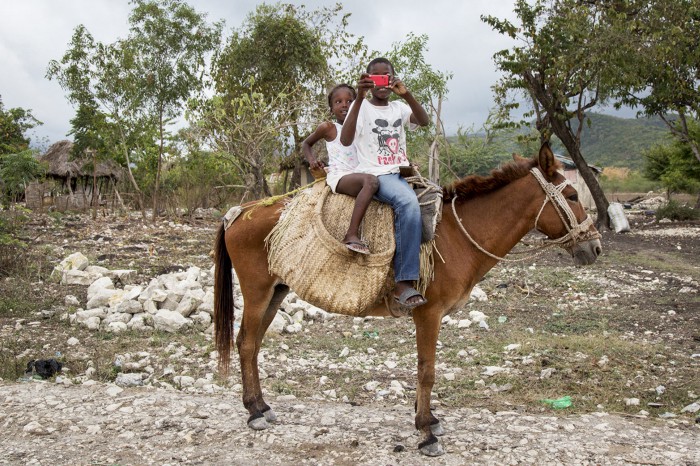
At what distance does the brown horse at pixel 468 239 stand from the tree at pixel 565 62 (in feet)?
40.2

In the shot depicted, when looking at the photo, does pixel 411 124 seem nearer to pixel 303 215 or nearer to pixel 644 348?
pixel 303 215

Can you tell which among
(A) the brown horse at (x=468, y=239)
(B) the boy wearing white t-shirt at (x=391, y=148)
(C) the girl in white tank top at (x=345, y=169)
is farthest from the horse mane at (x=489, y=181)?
(C) the girl in white tank top at (x=345, y=169)

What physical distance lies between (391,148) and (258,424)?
217cm

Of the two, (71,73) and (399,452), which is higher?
(71,73)

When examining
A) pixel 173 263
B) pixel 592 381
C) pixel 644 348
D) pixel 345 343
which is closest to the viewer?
pixel 592 381

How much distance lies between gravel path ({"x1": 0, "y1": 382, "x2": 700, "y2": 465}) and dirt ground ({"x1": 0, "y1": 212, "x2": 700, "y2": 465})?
0.02 m

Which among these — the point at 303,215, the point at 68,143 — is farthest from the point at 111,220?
Answer: the point at 303,215

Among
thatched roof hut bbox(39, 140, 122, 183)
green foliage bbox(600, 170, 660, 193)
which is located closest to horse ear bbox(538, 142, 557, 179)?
thatched roof hut bbox(39, 140, 122, 183)

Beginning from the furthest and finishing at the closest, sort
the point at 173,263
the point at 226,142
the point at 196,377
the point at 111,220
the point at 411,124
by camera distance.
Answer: the point at 111,220, the point at 226,142, the point at 173,263, the point at 196,377, the point at 411,124

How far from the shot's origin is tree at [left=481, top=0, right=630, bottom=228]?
A: 48.7ft

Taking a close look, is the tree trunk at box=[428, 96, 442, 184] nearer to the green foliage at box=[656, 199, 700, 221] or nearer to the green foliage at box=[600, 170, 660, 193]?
the green foliage at box=[656, 199, 700, 221]

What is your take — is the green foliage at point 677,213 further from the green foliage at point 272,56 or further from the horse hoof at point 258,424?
the horse hoof at point 258,424

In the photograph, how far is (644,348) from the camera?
6105 mm

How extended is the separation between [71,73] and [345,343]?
17026 millimetres
